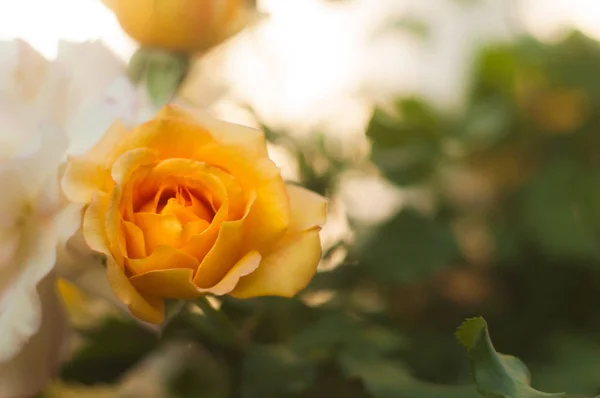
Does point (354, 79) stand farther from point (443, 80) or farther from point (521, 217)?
point (521, 217)

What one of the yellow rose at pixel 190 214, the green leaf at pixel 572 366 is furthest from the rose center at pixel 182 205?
the green leaf at pixel 572 366

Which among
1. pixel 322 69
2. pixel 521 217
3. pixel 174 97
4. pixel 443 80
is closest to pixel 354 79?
pixel 322 69

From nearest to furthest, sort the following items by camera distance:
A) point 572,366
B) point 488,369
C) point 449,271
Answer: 1. point 488,369
2. point 572,366
3. point 449,271

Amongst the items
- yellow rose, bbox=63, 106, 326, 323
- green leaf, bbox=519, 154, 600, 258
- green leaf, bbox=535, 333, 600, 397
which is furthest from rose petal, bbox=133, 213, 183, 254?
green leaf, bbox=519, 154, 600, 258

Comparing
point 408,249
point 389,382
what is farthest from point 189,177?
point 408,249

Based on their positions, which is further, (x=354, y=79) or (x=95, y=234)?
(x=354, y=79)

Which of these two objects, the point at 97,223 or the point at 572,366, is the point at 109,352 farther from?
the point at 572,366
